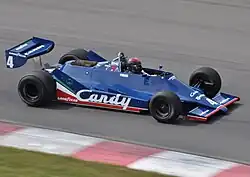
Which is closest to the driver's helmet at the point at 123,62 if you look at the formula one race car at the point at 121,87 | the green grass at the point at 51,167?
the formula one race car at the point at 121,87

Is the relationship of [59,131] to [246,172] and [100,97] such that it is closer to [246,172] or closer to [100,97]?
[100,97]

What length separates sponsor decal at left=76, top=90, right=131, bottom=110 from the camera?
13.8 meters

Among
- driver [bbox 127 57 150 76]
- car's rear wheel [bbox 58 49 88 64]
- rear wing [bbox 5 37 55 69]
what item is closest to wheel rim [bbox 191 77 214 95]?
driver [bbox 127 57 150 76]

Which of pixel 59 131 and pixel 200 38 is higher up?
pixel 200 38

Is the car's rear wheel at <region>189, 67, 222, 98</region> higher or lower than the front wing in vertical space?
higher

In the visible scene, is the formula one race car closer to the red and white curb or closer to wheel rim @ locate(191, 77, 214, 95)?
wheel rim @ locate(191, 77, 214, 95)

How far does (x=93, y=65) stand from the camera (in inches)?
564

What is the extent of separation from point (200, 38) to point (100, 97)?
15.8ft

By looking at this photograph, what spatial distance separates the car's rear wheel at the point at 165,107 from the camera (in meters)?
13.1

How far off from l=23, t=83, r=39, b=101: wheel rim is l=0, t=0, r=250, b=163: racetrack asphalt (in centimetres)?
19

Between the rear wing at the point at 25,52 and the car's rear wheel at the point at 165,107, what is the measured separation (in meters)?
2.19

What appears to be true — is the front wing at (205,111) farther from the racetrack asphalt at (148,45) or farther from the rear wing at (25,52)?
the rear wing at (25,52)

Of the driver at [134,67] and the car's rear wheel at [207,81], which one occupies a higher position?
the driver at [134,67]

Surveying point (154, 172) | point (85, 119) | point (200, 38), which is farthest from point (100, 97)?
point (200, 38)
